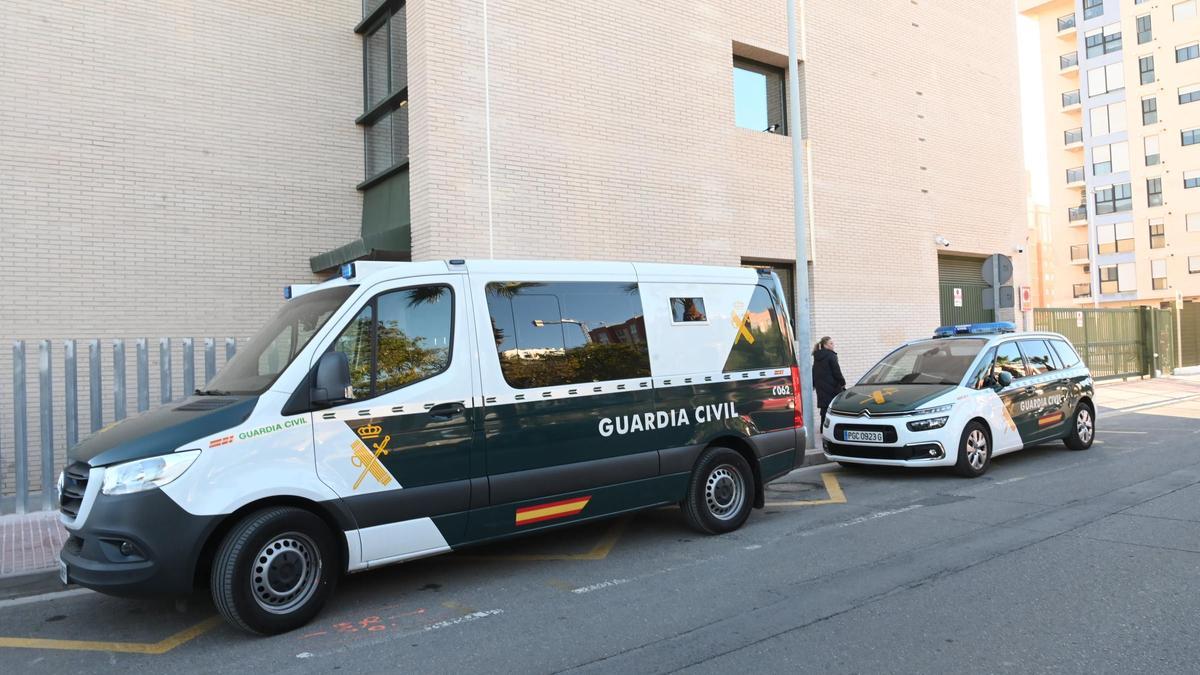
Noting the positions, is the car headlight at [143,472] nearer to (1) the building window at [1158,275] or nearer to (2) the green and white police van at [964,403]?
(2) the green and white police van at [964,403]

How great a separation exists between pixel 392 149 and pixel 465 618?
9045 mm

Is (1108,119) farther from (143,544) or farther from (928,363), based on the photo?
(143,544)

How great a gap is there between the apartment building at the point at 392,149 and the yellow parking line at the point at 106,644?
6.08 m

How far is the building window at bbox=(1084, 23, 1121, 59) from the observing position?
47.5m

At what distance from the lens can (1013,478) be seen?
29.5 ft

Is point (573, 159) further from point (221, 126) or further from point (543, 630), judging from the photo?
point (543, 630)

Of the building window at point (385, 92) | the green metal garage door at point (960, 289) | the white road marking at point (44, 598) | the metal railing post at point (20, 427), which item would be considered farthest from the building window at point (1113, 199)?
the white road marking at point (44, 598)

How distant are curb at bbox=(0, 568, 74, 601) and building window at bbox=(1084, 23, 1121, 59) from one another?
189 ft

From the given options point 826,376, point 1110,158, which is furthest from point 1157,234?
point 826,376

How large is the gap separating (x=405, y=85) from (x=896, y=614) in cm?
1006

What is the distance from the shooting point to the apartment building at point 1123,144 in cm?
4362

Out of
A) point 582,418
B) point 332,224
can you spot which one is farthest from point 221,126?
point 582,418

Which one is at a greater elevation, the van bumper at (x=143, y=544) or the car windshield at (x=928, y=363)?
the car windshield at (x=928, y=363)

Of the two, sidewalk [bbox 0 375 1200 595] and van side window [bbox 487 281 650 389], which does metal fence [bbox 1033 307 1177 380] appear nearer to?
sidewalk [bbox 0 375 1200 595]
